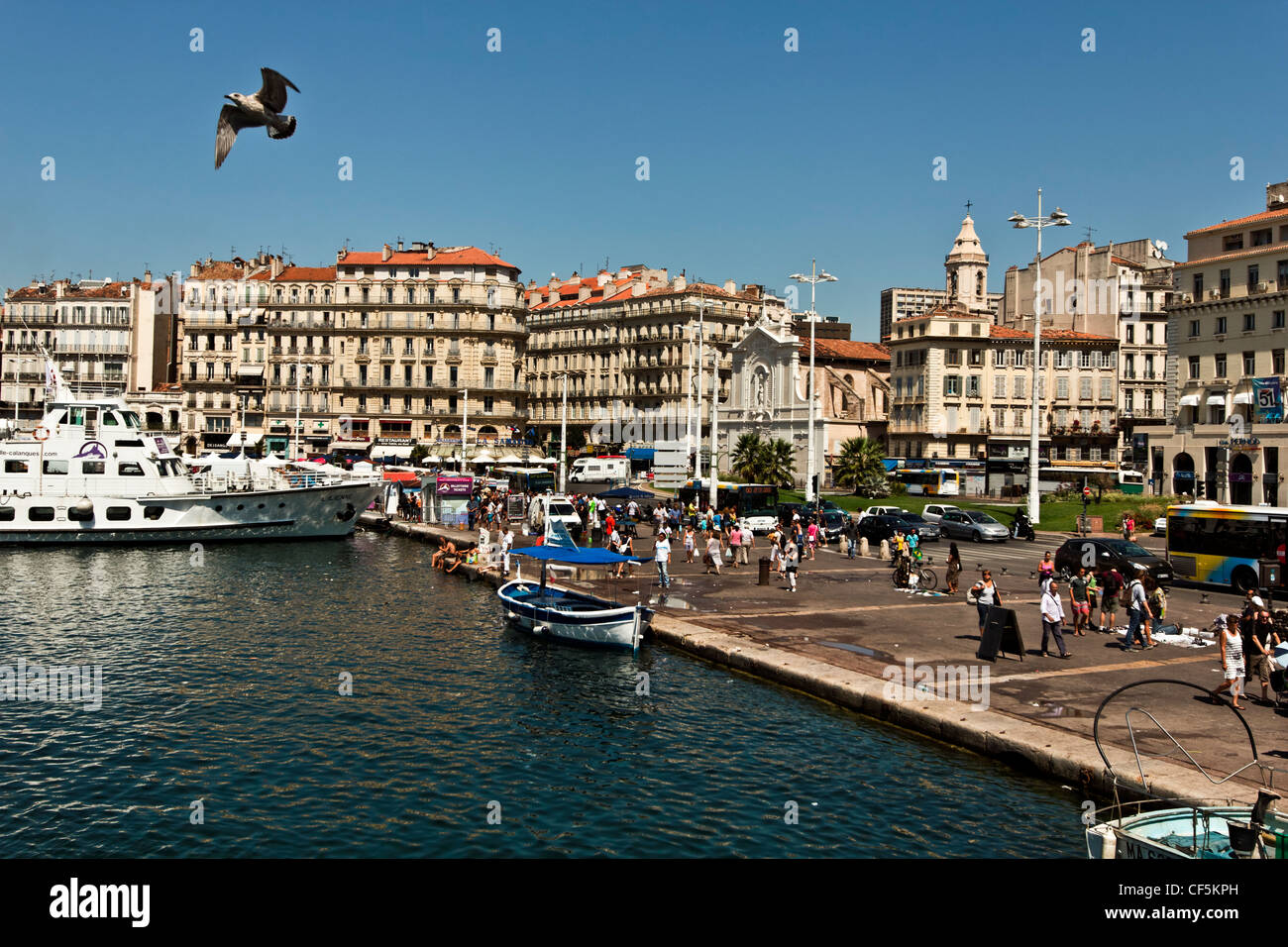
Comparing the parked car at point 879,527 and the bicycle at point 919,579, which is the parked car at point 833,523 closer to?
the parked car at point 879,527

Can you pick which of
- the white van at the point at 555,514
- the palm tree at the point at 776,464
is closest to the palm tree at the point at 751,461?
the palm tree at the point at 776,464

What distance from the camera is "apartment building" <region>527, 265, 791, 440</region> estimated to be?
99438 millimetres

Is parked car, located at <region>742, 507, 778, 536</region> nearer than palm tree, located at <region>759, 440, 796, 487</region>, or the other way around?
parked car, located at <region>742, 507, 778, 536</region>

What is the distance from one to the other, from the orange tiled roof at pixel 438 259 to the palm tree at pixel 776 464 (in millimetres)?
49438

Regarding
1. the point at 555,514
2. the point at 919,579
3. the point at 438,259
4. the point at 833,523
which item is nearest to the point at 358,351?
the point at 438,259

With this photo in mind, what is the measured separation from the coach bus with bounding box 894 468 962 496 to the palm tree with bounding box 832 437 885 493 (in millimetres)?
6889

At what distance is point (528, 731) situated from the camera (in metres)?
18.6

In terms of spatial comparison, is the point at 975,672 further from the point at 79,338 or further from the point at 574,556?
the point at 79,338

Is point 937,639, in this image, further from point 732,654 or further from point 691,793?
point 691,793

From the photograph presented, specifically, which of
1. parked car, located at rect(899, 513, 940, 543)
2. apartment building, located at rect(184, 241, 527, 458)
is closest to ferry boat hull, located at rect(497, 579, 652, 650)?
parked car, located at rect(899, 513, 940, 543)

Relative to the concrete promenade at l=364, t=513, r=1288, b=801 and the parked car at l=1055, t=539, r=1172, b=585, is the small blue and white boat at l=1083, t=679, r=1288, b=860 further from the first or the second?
the parked car at l=1055, t=539, r=1172, b=585

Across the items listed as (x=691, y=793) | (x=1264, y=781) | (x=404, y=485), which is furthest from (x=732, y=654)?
(x=404, y=485)

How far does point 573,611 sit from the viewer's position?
85.5 ft
